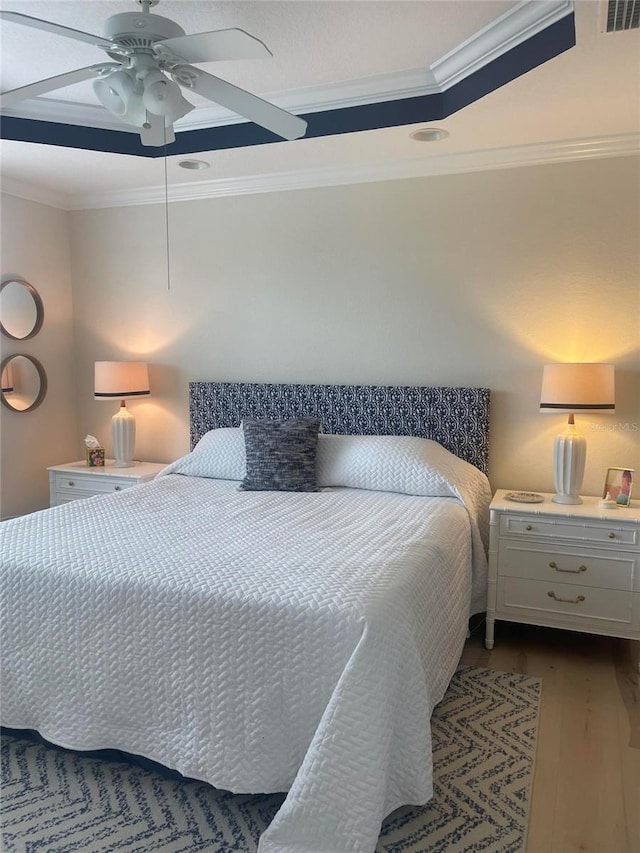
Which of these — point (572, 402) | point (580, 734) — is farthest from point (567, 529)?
point (580, 734)

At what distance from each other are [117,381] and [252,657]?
→ 8.87 feet

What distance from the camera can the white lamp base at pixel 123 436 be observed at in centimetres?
415

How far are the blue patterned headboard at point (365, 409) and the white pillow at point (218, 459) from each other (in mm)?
330

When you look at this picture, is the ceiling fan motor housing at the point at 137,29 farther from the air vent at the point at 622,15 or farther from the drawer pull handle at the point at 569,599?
the drawer pull handle at the point at 569,599

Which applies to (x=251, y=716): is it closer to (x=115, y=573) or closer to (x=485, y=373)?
(x=115, y=573)

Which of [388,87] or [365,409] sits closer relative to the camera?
[388,87]

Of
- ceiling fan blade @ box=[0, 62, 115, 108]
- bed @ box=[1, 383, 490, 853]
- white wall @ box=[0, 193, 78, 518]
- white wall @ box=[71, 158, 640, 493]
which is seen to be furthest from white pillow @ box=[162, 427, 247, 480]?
ceiling fan blade @ box=[0, 62, 115, 108]

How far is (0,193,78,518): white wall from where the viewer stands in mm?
4117

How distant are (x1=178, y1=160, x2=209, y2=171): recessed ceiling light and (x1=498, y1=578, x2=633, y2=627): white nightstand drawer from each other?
9.11 ft

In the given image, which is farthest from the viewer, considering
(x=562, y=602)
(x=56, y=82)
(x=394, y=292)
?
(x=394, y=292)

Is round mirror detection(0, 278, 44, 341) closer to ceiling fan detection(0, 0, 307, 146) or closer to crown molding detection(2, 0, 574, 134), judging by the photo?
crown molding detection(2, 0, 574, 134)

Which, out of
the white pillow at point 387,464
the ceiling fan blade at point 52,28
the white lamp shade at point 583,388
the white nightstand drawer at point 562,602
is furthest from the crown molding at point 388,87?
the white nightstand drawer at point 562,602

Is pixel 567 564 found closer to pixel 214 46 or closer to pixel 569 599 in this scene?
pixel 569 599

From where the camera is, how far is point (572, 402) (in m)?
2.97
